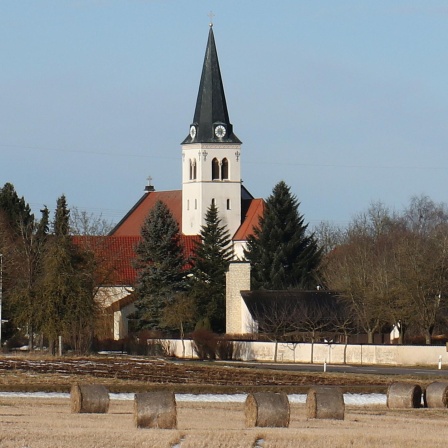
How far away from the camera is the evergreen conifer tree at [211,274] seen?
83.4 m

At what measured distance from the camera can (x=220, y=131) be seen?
119 meters

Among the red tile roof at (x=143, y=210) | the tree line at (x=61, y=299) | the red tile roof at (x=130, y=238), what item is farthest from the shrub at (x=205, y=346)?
the red tile roof at (x=143, y=210)

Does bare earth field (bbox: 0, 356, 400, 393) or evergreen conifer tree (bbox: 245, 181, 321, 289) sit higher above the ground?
evergreen conifer tree (bbox: 245, 181, 321, 289)

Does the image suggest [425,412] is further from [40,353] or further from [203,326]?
[203,326]

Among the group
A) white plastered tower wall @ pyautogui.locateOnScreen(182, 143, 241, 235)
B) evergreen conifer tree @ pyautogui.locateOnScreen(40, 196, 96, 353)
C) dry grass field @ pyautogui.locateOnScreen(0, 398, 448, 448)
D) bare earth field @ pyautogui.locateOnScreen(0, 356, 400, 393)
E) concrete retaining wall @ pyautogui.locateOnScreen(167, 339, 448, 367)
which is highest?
white plastered tower wall @ pyautogui.locateOnScreen(182, 143, 241, 235)

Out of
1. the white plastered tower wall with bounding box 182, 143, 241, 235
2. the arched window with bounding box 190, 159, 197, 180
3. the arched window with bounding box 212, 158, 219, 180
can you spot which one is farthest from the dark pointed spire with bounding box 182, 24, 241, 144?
the arched window with bounding box 212, 158, 219, 180

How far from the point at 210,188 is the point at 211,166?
78.7 inches

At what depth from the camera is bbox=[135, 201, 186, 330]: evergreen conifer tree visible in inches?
3265

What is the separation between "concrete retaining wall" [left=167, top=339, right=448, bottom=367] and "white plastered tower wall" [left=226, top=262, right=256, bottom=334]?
37.5 feet

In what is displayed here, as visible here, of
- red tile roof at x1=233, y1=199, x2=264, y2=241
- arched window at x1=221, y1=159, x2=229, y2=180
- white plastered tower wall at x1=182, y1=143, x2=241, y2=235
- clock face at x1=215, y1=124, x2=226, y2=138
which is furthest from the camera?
arched window at x1=221, y1=159, x2=229, y2=180

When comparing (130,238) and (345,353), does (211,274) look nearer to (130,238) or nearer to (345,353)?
(130,238)

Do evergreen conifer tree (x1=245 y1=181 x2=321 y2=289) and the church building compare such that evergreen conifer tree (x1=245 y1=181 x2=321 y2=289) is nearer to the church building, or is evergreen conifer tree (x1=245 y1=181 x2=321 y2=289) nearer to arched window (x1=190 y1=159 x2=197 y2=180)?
the church building

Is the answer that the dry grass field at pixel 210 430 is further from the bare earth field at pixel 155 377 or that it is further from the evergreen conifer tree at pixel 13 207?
the evergreen conifer tree at pixel 13 207

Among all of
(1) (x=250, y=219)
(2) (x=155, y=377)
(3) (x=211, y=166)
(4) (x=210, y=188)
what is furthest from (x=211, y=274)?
(2) (x=155, y=377)
